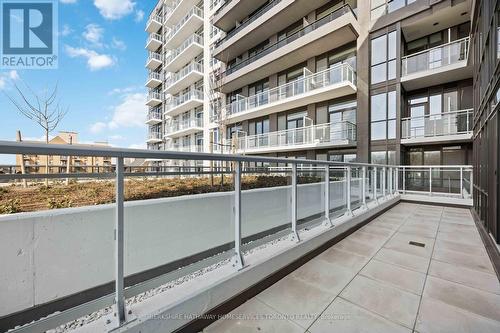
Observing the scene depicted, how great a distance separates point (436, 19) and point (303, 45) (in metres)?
6.17

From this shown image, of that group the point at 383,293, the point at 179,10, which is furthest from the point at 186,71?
the point at 383,293

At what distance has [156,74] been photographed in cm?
3184

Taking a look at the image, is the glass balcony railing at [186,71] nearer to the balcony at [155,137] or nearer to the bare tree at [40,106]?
the balcony at [155,137]

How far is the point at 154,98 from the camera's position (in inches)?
1248

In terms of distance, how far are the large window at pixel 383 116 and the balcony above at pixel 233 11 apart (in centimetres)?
1129

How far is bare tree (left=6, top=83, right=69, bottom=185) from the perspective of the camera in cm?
865

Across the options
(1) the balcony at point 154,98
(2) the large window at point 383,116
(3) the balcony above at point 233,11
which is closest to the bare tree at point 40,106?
(3) the balcony above at point 233,11

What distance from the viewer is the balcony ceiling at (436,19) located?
961cm

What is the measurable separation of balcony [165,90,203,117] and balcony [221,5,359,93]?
6005 millimetres

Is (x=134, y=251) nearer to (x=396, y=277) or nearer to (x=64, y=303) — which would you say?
(x=64, y=303)

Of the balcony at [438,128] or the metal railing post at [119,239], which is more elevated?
the balcony at [438,128]

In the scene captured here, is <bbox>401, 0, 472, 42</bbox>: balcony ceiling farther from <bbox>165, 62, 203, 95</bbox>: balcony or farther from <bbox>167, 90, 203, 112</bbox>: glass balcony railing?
<bbox>167, 90, 203, 112</bbox>: glass balcony railing

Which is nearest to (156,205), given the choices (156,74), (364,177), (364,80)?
(364,177)

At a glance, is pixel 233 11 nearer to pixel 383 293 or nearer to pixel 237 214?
pixel 237 214
